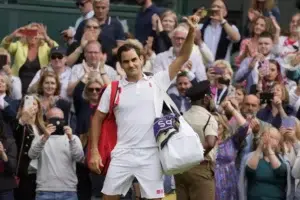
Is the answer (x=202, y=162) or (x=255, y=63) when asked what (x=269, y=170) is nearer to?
(x=202, y=162)

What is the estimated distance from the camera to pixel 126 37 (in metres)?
18.4

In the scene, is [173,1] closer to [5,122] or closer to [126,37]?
[126,37]

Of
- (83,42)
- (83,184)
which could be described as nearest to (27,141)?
(83,184)

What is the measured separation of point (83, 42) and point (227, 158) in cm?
337

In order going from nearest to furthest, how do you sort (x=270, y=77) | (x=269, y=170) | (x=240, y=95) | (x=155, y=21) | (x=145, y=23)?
(x=269, y=170) → (x=240, y=95) → (x=270, y=77) → (x=155, y=21) → (x=145, y=23)

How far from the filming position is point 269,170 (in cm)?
1495

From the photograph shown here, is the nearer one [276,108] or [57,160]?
[57,160]

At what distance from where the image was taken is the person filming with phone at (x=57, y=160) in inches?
581

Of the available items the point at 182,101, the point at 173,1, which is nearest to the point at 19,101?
the point at 182,101

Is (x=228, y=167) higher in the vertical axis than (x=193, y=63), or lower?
lower

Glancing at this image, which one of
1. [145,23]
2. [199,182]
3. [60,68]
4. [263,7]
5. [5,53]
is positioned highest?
[263,7]

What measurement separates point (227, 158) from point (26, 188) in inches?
97.8

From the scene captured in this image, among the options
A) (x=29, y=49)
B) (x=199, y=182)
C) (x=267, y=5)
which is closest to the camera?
(x=199, y=182)

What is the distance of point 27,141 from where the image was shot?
14984 millimetres
